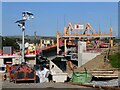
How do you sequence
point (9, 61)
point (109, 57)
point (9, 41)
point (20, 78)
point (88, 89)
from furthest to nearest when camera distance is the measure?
1. point (9, 41)
2. point (9, 61)
3. point (109, 57)
4. point (20, 78)
5. point (88, 89)

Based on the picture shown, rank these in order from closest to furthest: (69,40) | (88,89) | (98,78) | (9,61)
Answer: (88,89), (98,78), (9,61), (69,40)

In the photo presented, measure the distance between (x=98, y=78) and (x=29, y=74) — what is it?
3.89 m

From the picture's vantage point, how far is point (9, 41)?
71188mm

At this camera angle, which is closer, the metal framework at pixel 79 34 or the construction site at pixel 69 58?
the construction site at pixel 69 58

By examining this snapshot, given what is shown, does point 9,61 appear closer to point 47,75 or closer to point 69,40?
point 69,40

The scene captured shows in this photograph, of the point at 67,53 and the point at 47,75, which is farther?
the point at 67,53

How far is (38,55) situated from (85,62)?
44.8ft

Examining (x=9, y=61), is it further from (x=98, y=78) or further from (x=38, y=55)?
(x=98, y=78)

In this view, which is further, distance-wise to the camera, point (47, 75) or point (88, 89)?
point (47, 75)

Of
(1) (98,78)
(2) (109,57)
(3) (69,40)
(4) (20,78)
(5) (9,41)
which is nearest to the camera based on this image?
(4) (20,78)

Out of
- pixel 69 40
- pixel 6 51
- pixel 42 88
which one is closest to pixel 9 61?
pixel 6 51

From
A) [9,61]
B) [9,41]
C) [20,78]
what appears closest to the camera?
[20,78]

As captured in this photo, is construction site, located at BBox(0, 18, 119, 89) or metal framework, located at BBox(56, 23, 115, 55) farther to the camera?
metal framework, located at BBox(56, 23, 115, 55)

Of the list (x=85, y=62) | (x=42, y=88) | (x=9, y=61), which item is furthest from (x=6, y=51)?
(x=42, y=88)
